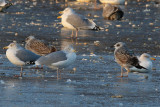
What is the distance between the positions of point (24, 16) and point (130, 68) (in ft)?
46.3

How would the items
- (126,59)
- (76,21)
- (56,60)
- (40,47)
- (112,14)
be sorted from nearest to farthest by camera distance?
1. (56,60)
2. (126,59)
3. (40,47)
4. (76,21)
5. (112,14)

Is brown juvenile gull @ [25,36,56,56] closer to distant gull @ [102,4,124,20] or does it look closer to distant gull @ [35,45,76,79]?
distant gull @ [35,45,76,79]

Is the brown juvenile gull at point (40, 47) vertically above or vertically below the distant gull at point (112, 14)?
above

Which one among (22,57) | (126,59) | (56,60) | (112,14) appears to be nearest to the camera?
(56,60)

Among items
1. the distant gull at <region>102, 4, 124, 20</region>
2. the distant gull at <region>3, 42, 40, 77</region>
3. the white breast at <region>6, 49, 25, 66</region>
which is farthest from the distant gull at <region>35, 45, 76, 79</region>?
the distant gull at <region>102, 4, 124, 20</region>

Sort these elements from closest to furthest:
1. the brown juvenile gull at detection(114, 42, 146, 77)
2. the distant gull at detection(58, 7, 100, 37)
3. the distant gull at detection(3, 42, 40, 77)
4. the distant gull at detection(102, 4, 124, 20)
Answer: the distant gull at detection(3, 42, 40, 77)
the brown juvenile gull at detection(114, 42, 146, 77)
the distant gull at detection(58, 7, 100, 37)
the distant gull at detection(102, 4, 124, 20)

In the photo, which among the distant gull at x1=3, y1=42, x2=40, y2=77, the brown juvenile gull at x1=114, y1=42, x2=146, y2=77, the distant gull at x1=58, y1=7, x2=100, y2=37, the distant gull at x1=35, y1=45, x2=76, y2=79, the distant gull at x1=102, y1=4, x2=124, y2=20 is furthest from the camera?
the distant gull at x1=102, y1=4, x2=124, y2=20

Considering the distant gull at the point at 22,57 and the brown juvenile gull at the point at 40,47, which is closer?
the distant gull at the point at 22,57

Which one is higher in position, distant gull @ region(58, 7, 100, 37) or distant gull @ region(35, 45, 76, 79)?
distant gull @ region(35, 45, 76, 79)

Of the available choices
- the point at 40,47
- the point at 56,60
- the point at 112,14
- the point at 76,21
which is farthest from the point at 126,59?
the point at 112,14

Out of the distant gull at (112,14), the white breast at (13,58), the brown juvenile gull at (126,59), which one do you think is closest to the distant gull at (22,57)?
the white breast at (13,58)

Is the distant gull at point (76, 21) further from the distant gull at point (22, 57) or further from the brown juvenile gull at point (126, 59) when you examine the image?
the distant gull at point (22, 57)

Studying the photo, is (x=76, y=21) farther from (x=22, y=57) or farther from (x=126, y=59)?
(x=22, y=57)

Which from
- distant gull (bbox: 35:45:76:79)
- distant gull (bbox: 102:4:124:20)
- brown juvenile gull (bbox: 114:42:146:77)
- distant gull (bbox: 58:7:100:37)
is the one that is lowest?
distant gull (bbox: 102:4:124:20)
